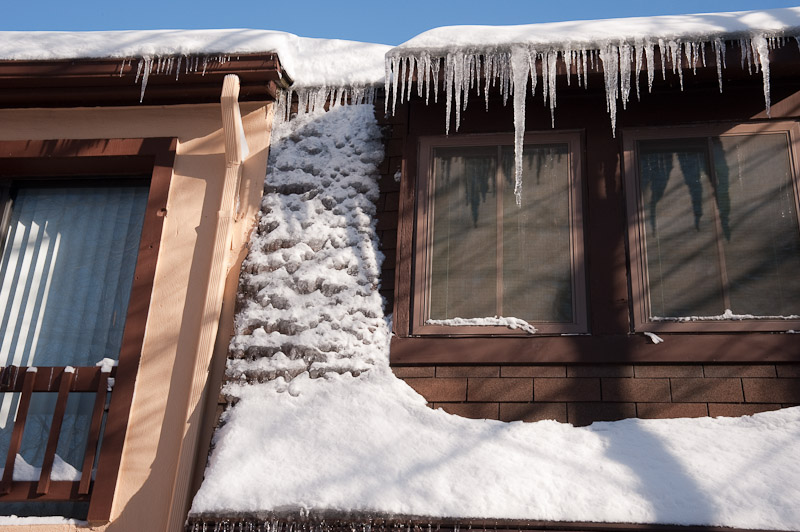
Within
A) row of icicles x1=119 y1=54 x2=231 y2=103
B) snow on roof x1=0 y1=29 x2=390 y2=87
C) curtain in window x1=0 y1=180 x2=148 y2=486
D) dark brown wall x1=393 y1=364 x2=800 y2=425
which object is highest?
snow on roof x1=0 y1=29 x2=390 y2=87

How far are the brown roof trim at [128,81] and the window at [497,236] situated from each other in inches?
48.4

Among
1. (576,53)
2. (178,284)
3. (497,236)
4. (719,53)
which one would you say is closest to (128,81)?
(178,284)

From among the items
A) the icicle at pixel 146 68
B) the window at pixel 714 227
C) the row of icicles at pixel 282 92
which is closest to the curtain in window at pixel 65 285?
the icicle at pixel 146 68

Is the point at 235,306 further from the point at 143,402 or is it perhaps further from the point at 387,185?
the point at 387,185

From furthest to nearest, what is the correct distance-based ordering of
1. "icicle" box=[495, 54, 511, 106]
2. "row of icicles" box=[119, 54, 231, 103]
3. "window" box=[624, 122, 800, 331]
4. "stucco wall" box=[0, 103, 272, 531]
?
"row of icicles" box=[119, 54, 231, 103] < "icicle" box=[495, 54, 511, 106] < "window" box=[624, 122, 800, 331] < "stucco wall" box=[0, 103, 272, 531]

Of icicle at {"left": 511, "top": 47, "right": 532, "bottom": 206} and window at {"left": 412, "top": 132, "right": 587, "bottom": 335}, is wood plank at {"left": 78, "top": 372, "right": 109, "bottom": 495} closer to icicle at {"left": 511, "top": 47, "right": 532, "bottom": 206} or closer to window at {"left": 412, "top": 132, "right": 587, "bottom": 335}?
window at {"left": 412, "top": 132, "right": 587, "bottom": 335}

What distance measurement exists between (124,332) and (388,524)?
2.11 m

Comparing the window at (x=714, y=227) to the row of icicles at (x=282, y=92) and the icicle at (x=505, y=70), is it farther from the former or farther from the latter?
the row of icicles at (x=282, y=92)

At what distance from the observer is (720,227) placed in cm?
479

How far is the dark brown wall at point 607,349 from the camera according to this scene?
4.34 meters

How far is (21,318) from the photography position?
5250 millimetres

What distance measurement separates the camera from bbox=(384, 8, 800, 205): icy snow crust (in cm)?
486

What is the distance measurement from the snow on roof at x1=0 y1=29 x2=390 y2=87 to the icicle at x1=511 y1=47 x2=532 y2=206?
1.00 metres

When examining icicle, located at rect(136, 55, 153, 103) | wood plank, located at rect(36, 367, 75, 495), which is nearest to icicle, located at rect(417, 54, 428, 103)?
icicle, located at rect(136, 55, 153, 103)
